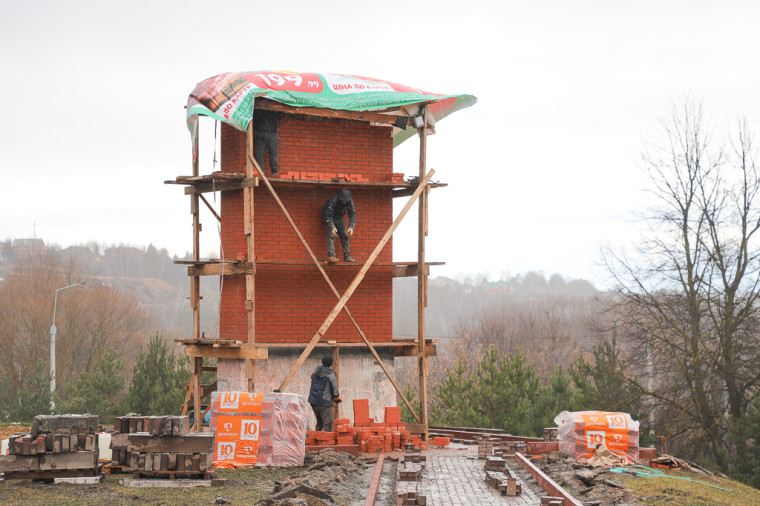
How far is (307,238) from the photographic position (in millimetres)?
22266

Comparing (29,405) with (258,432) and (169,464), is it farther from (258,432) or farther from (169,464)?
(169,464)

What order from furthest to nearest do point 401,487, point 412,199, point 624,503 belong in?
point 412,199, point 401,487, point 624,503

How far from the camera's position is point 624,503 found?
13070mm

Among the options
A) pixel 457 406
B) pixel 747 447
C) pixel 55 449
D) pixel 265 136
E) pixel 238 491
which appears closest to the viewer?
pixel 238 491

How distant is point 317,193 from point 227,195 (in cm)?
219

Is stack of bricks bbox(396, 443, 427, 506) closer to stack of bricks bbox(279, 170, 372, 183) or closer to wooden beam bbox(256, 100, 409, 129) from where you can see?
stack of bricks bbox(279, 170, 372, 183)

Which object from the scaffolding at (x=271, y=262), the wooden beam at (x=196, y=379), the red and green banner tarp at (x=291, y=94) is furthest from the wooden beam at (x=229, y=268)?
the red and green banner tarp at (x=291, y=94)

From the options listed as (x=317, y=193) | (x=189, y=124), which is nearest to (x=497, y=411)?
(x=317, y=193)

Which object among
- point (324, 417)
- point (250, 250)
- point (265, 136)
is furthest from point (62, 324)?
point (324, 417)

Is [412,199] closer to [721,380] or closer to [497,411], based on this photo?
[497,411]

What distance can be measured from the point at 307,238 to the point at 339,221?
3.22ft

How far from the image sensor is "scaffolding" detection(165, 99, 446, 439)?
66.8 feet

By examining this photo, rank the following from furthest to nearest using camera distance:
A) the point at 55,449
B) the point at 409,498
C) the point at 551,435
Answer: the point at 551,435 < the point at 55,449 < the point at 409,498

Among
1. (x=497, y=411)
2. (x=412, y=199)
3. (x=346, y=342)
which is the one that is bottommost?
(x=497, y=411)
